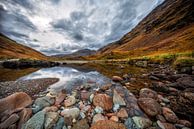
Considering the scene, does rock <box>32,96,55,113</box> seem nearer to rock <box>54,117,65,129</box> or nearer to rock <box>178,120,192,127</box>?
rock <box>54,117,65,129</box>

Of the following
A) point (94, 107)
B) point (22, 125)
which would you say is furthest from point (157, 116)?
point (22, 125)

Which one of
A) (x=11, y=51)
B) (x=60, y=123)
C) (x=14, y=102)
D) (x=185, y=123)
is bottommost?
(x=185, y=123)

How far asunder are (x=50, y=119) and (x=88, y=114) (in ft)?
5.68

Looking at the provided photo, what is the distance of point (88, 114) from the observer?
5250 mm

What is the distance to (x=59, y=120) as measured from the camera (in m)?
4.66

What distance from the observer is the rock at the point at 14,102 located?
5.14 meters

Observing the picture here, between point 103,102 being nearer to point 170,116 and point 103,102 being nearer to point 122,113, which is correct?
point 122,113

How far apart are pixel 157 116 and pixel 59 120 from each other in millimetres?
4533

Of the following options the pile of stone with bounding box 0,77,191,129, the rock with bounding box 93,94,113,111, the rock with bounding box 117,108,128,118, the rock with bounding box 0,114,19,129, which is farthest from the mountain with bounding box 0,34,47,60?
the rock with bounding box 117,108,128,118

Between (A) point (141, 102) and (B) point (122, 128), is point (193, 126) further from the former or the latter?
(B) point (122, 128)

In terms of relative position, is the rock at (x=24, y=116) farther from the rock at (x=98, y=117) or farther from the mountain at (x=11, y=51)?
the mountain at (x=11, y=51)

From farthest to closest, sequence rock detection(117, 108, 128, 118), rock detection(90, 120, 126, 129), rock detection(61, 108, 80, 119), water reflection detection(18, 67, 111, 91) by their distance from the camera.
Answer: water reflection detection(18, 67, 111, 91)
rock detection(117, 108, 128, 118)
rock detection(61, 108, 80, 119)
rock detection(90, 120, 126, 129)

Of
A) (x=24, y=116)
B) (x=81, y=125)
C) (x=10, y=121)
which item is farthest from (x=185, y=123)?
(x=10, y=121)

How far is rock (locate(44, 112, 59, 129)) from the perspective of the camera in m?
4.33
